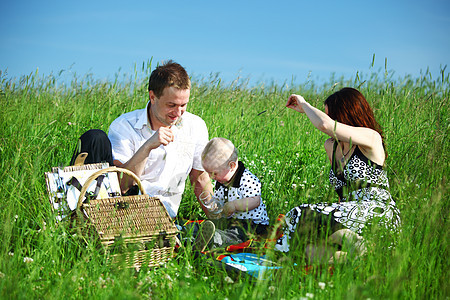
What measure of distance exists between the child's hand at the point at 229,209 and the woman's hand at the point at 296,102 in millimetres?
936

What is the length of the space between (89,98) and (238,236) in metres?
3.90

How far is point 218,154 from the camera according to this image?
3555 millimetres

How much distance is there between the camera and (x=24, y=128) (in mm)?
4605

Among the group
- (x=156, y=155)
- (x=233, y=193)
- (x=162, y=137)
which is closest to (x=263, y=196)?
(x=233, y=193)

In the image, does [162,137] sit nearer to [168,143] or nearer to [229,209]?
[168,143]

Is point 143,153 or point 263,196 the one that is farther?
point 263,196

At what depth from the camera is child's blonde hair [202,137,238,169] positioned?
3549mm

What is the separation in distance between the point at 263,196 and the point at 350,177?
4.16ft

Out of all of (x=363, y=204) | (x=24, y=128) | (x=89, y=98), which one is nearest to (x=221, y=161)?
(x=363, y=204)

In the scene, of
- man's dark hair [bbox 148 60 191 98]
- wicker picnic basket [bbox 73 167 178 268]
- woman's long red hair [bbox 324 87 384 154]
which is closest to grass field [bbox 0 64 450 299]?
wicker picnic basket [bbox 73 167 178 268]

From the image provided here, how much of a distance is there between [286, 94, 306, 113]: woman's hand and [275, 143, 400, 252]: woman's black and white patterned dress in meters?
0.53

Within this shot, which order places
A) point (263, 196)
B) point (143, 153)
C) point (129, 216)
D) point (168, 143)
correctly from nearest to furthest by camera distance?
1. point (129, 216)
2. point (143, 153)
3. point (168, 143)
4. point (263, 196)

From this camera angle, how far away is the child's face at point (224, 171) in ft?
11.7

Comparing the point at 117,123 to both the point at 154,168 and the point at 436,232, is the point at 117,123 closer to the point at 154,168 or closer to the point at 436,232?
the point at 154,168
